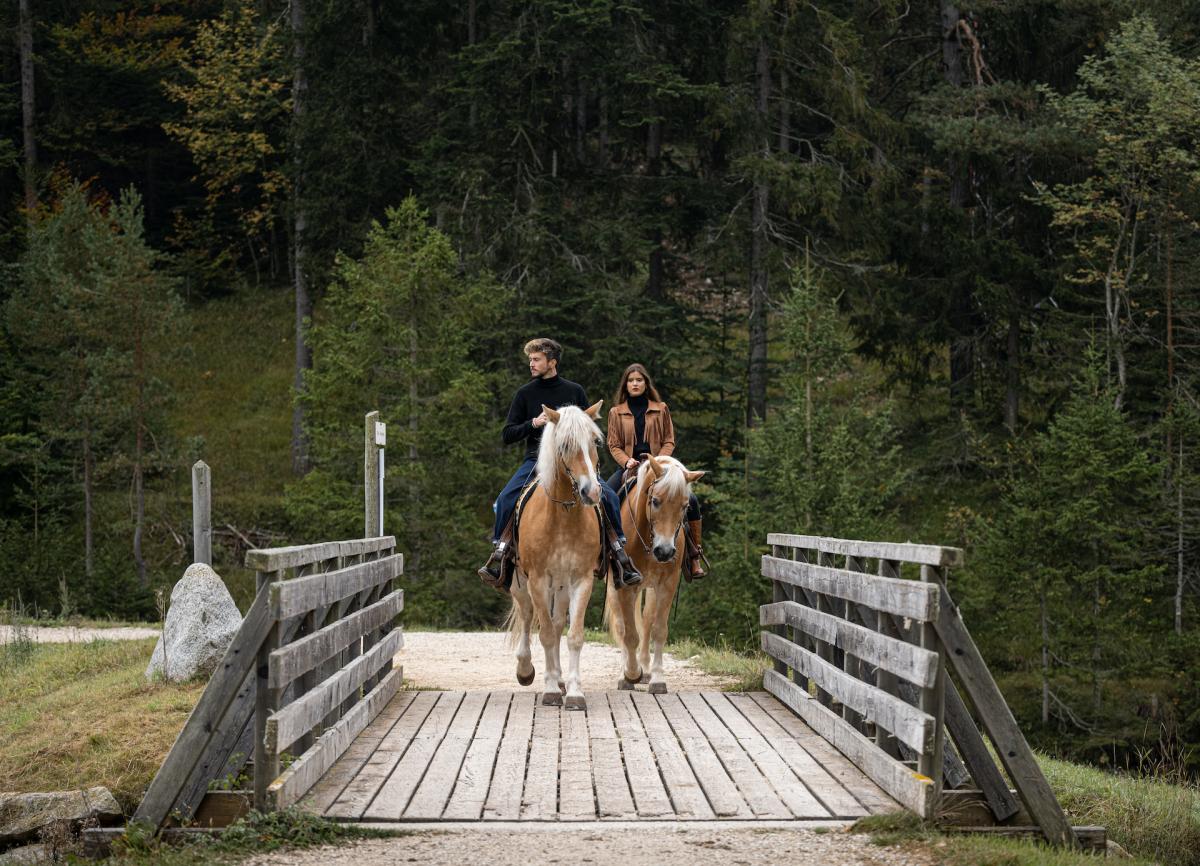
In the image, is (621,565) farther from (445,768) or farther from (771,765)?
(445,768)

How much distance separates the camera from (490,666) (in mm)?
14531

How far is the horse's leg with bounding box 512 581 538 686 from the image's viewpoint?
36.1ft

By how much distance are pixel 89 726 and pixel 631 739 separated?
180 inches

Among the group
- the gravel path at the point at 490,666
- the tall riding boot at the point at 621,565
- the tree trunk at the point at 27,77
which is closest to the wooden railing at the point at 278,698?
the tall riding boot at the point at 621,565

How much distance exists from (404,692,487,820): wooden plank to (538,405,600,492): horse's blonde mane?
1.91 metres

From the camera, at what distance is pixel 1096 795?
30.0 feet

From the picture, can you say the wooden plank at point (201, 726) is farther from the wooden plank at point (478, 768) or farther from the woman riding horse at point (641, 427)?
the woman riding horse at point (641, 427)

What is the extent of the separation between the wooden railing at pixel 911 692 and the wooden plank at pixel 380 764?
2.60 meters

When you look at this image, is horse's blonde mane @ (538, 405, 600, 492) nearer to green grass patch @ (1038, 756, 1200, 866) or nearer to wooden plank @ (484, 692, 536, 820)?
wooden plank @ (484, 692, 536, 820)

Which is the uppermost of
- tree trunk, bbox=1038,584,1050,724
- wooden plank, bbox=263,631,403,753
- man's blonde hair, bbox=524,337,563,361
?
man's blonde hair, bbox=524,337,563,361

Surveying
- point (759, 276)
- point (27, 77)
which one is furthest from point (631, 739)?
point (27, 77)

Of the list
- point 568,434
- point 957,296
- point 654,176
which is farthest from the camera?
point 654,176

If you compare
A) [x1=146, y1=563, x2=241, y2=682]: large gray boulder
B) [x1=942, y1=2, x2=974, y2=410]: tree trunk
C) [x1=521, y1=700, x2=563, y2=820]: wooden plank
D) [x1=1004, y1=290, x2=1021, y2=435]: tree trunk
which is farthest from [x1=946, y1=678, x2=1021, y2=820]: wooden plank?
[x1=942, y1=2, x2=974, y2=410]: tree trunk

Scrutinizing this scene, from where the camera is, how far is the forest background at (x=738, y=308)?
24016 millimetres
